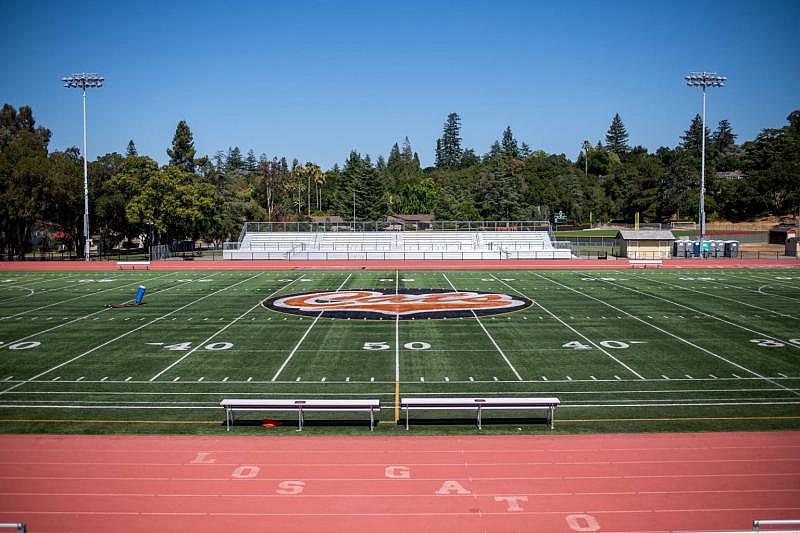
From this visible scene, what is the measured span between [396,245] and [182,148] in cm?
4526

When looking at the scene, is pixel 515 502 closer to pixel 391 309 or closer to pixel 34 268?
pixel 391 309

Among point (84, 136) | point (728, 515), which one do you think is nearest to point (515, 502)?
point (728, 515)

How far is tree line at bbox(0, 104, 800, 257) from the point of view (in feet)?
232

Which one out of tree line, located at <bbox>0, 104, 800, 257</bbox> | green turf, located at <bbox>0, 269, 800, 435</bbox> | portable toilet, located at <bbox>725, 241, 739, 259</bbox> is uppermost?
tree line, located at <bbox>0, 104, 800, 257</bbox>

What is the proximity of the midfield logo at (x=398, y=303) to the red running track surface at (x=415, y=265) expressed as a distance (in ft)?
60.0

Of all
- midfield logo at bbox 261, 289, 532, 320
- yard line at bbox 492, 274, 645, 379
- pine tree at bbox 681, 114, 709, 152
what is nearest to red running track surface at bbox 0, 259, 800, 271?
midfield logo at bbox 261, 289, 532, 320

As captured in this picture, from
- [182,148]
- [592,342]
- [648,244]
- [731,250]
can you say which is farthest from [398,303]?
[182,148]

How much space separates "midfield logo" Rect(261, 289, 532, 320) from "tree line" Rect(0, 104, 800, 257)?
4176 cm

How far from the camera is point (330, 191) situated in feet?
477

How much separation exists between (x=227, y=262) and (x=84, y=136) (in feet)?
55.3

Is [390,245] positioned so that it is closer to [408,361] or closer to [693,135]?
[408,361]

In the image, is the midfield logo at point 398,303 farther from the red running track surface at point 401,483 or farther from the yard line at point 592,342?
the red running track surface at point 401,483

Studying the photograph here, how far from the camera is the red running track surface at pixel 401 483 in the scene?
1117 cm

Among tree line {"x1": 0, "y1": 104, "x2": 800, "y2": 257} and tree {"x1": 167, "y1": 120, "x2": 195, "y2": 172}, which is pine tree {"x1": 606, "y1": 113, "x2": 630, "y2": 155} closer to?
tree line {"x1": 0, "y1": 104, "x2": 800, "y2": 257}
